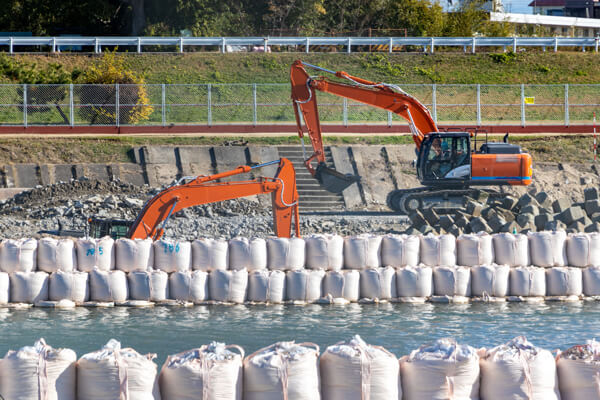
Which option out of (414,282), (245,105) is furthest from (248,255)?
(245,105)

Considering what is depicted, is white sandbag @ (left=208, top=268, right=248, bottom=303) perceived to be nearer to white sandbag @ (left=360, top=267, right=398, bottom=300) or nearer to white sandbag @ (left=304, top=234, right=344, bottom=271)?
white sandbag @ (left=304, top=234, right=344, bottom=271)

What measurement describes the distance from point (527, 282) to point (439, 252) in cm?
172

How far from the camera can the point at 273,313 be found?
14562 mm

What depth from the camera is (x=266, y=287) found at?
1502 cm

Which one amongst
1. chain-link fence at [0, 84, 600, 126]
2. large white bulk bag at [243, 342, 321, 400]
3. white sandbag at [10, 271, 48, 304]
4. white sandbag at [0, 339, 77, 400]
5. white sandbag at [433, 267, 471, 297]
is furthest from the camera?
chain-link fence at [0, 84, 600, 126]

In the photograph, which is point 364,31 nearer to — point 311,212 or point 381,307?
point 311,212

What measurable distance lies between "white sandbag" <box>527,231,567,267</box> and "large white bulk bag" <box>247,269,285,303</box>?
4944 mm

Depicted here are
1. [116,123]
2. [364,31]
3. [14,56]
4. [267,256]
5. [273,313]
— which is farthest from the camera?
[364,31]

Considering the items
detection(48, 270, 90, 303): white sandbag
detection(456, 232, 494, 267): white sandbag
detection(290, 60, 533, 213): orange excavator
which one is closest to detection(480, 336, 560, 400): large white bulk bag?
detection(456, 232, 494, 267): white sandbag

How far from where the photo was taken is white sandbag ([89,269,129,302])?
14898 mm

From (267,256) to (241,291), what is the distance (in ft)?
3.10

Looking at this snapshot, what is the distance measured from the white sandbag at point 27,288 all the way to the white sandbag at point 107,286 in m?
0.85

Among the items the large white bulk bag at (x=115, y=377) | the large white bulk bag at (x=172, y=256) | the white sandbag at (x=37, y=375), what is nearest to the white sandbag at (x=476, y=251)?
the large white bulk bag at (x=172, y=256)

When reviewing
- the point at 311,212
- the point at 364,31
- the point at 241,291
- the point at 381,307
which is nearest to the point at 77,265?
the point at 241,291
